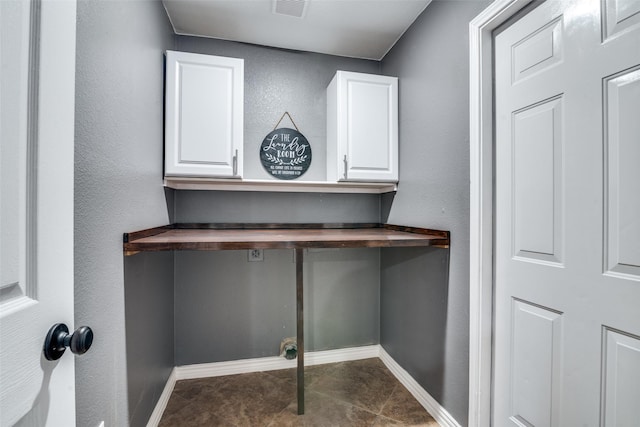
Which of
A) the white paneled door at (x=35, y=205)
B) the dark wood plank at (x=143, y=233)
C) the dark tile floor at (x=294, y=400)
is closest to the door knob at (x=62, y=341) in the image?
the white paneled door at (x=35, y=205)

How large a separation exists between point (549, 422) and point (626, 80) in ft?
4.22

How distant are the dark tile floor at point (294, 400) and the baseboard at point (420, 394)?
0.12ft

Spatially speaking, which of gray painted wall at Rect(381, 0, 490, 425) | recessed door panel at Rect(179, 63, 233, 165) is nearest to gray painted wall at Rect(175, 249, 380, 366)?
gray painted wall at Rect(381, 0, 490, 425)

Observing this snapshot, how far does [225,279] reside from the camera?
212 centimetres

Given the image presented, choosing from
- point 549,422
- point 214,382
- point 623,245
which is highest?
point 623,245

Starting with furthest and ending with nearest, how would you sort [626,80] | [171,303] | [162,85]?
1. [171,303]
2. [162,85]
3. [626,80]

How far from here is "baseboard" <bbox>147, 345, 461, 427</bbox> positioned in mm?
1649

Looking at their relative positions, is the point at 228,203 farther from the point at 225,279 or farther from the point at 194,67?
the point at 194,67

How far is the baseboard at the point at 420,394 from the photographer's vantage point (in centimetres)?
155

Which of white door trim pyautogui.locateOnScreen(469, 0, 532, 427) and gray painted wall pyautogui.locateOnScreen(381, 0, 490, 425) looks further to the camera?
gray painted wall pyautogui.locateOnScreen(381, 0, 490, 425)

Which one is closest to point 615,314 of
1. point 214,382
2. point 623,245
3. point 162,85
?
point 623,245

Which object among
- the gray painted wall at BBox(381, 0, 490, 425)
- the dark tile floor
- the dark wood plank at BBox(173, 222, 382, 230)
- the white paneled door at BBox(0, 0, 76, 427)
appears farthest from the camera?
the dark wood plank at BBox(173, 222, 382, 230)

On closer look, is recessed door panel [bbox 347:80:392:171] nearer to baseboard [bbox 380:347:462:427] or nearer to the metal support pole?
the metal support pole

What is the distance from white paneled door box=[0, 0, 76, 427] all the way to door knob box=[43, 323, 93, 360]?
0.01 m
